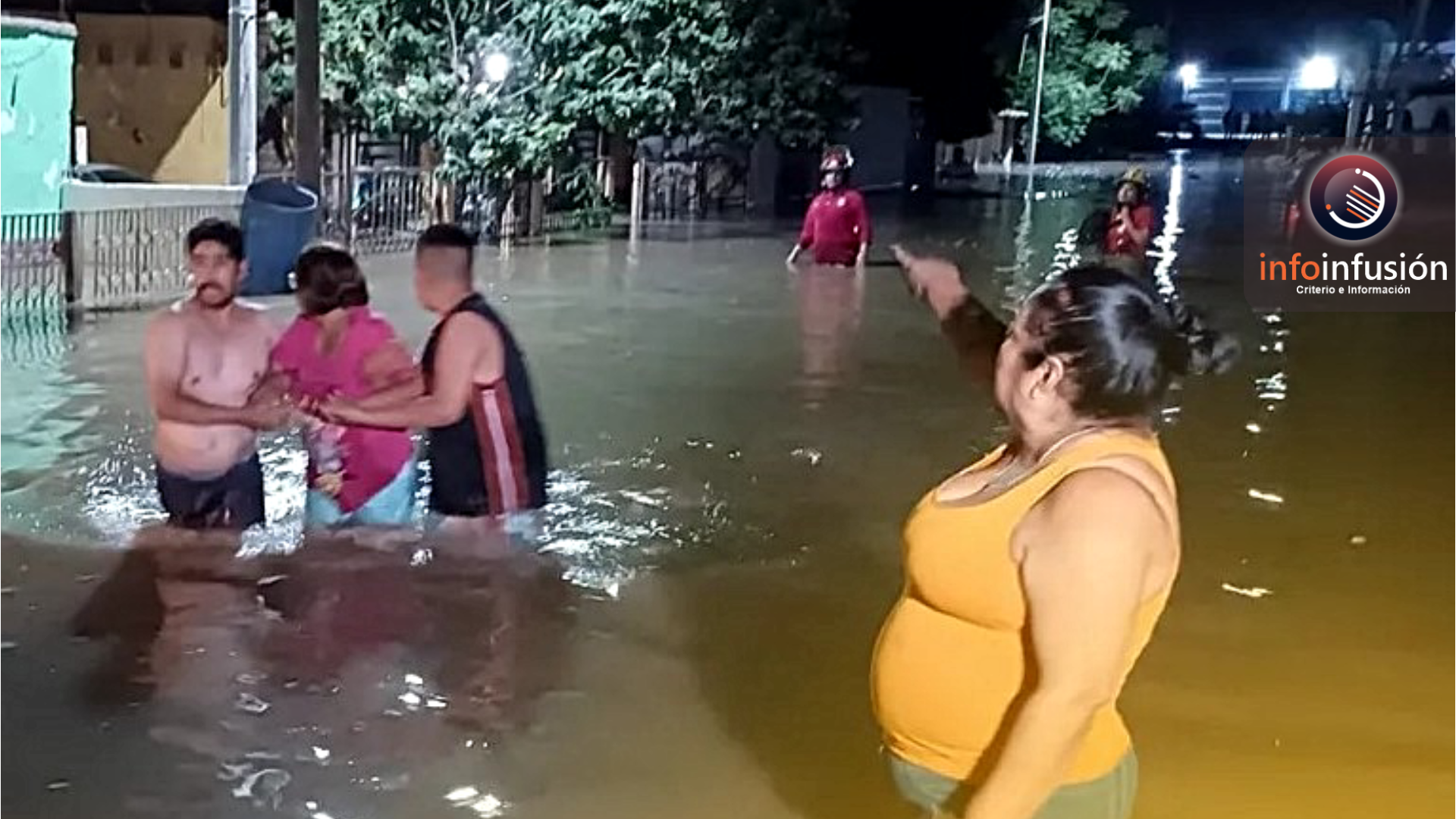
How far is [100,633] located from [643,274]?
4229 mm

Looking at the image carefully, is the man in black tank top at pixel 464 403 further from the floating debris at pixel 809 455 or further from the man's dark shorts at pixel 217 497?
the floating debris at pixel 809 455

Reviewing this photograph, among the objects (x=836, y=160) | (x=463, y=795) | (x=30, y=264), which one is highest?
(x=836, y=160)

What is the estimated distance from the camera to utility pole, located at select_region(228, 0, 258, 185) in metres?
3.14

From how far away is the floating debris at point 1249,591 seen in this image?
4012 millimetres

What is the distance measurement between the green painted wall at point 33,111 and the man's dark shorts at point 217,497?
42.9 inches

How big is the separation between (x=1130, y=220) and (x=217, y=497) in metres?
1.88

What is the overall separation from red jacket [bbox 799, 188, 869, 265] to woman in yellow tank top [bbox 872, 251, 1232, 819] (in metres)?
3.00

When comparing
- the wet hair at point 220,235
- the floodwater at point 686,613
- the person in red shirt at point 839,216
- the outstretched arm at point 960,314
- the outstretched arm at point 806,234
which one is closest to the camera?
the outstretched arm at point 960,314

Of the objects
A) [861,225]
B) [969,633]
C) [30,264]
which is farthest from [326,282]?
[969,633]

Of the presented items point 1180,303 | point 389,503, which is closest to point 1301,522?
point 389,503

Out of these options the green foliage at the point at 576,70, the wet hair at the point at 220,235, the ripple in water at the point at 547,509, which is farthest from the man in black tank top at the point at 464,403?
the green foliage at the point at 576,70

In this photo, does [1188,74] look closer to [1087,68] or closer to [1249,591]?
[1087,68]

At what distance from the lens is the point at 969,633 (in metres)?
1.62

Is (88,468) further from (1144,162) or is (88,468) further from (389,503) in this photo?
(1144,162)
